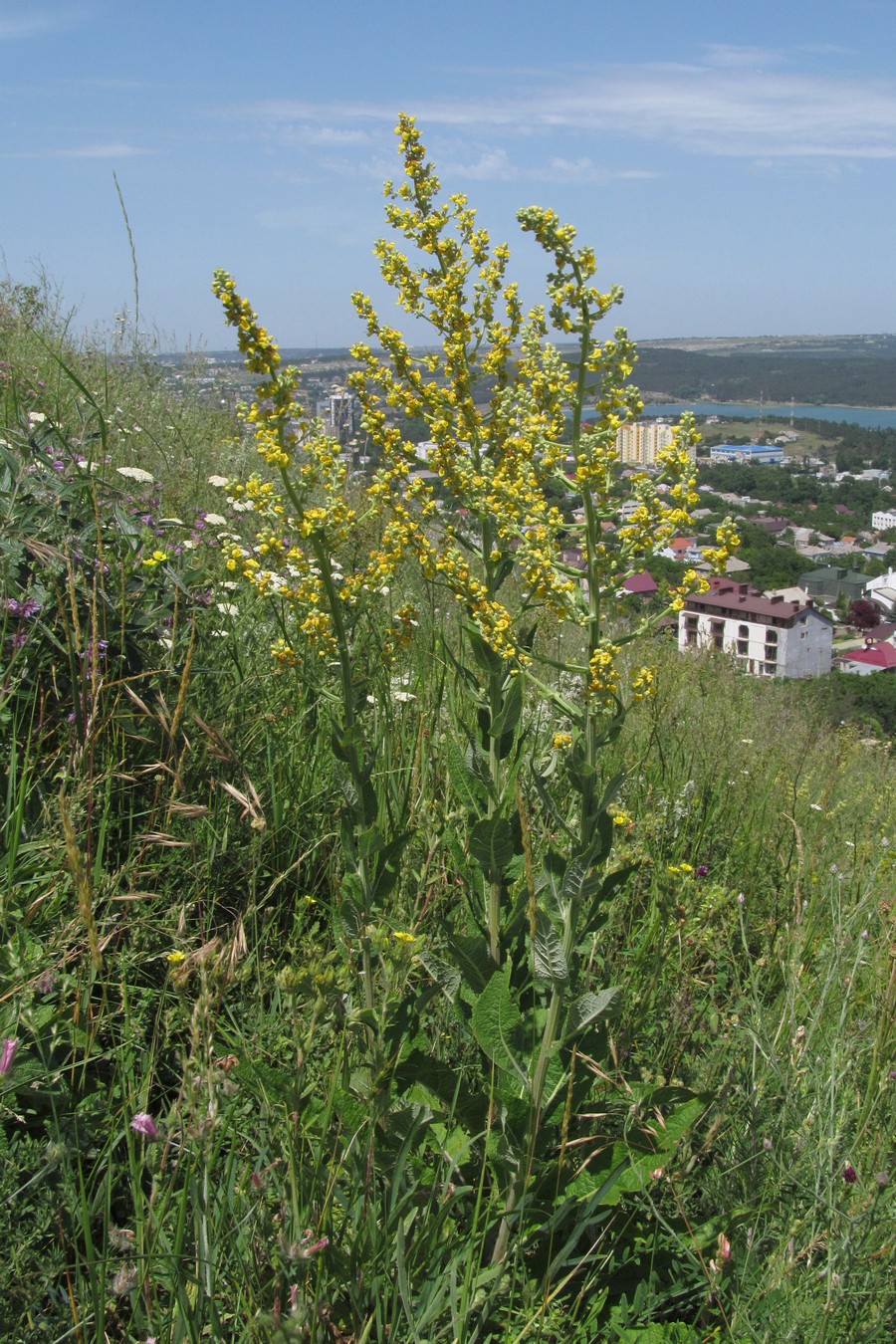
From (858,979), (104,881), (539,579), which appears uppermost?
(539,579)

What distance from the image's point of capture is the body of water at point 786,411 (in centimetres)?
6359

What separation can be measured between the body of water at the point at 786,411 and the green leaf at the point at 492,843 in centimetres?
5314

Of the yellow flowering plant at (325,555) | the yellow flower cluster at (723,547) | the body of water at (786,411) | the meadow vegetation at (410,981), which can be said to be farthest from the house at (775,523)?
the yellow flowering plant at (325,555)

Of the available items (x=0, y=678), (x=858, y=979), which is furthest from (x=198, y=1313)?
(x=858, y=979)

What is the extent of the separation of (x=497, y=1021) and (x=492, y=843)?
1.12 ft

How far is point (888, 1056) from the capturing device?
2121mm

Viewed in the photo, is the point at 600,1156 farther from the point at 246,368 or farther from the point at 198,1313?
the point at 246,368

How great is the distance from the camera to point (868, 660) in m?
35.1

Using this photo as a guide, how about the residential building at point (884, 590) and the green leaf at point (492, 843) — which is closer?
the green leaf at point (492, 843)

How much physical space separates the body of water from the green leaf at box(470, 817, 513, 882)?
5314 cm

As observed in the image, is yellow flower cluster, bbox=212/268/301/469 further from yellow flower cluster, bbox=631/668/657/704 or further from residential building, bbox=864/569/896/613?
residential building, bbox=864/569/896/613

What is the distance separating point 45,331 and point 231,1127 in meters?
8.67

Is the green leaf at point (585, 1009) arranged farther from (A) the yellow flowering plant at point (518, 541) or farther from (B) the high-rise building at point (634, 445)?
(B) the high-rise building at point (634, 445)

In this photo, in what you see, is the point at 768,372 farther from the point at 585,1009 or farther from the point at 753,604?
the point at 585,1009
